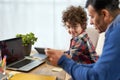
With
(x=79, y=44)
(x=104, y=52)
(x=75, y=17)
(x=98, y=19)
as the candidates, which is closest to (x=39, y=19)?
(x=75, y=17)

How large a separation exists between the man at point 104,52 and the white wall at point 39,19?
7.12 ft

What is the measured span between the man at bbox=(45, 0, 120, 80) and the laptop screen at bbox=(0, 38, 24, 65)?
938mm

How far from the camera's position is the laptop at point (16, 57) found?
1.84 m

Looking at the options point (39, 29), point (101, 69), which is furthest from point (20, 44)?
point (101, 69)

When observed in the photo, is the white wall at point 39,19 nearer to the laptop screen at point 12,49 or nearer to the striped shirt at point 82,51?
the laptop screen at point 12,49

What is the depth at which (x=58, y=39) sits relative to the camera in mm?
3273

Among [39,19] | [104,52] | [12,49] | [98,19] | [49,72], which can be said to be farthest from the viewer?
[39,19]

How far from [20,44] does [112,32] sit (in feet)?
4.71

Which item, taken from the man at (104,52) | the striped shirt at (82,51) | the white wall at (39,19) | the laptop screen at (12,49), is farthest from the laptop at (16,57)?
the white wall at (39,19)

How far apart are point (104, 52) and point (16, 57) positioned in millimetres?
1317

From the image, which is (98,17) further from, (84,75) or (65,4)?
(65,4)

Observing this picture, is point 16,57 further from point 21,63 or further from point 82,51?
point 82,51

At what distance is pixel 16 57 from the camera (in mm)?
2043

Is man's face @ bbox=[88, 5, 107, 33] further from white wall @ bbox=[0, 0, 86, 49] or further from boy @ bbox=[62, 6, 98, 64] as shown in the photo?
white wall @ bbox=[0, 0, 86, 49]
